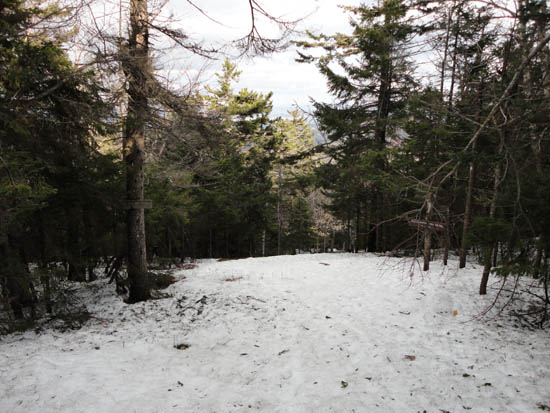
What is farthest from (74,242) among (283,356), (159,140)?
(283,356)

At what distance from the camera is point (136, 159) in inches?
256

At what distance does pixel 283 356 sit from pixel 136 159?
5.34 meters

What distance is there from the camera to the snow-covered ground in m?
3.47

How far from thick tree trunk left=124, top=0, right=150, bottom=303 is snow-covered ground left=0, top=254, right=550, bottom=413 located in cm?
71

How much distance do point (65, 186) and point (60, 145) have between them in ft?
2.91

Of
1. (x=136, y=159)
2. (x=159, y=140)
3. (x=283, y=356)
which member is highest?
(x=159, y=140)

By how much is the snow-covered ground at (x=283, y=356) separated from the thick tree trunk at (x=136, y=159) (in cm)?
71

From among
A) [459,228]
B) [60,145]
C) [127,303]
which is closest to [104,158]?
[60,145]

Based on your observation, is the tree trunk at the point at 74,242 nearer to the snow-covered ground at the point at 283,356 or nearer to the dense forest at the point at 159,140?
the dense forest at the point at 159,140

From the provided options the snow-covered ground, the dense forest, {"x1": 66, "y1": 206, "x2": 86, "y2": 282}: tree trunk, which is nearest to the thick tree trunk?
the dense forest

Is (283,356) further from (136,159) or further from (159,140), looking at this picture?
(159,140)

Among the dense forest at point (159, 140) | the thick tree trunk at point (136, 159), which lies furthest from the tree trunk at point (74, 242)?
the thick tree trunk at point (136, 159)

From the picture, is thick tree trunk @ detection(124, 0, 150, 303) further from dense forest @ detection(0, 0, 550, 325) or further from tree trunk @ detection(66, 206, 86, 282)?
tree trunk @ detection(66, 206, 86, 282)

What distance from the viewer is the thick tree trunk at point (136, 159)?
581 centimetres
